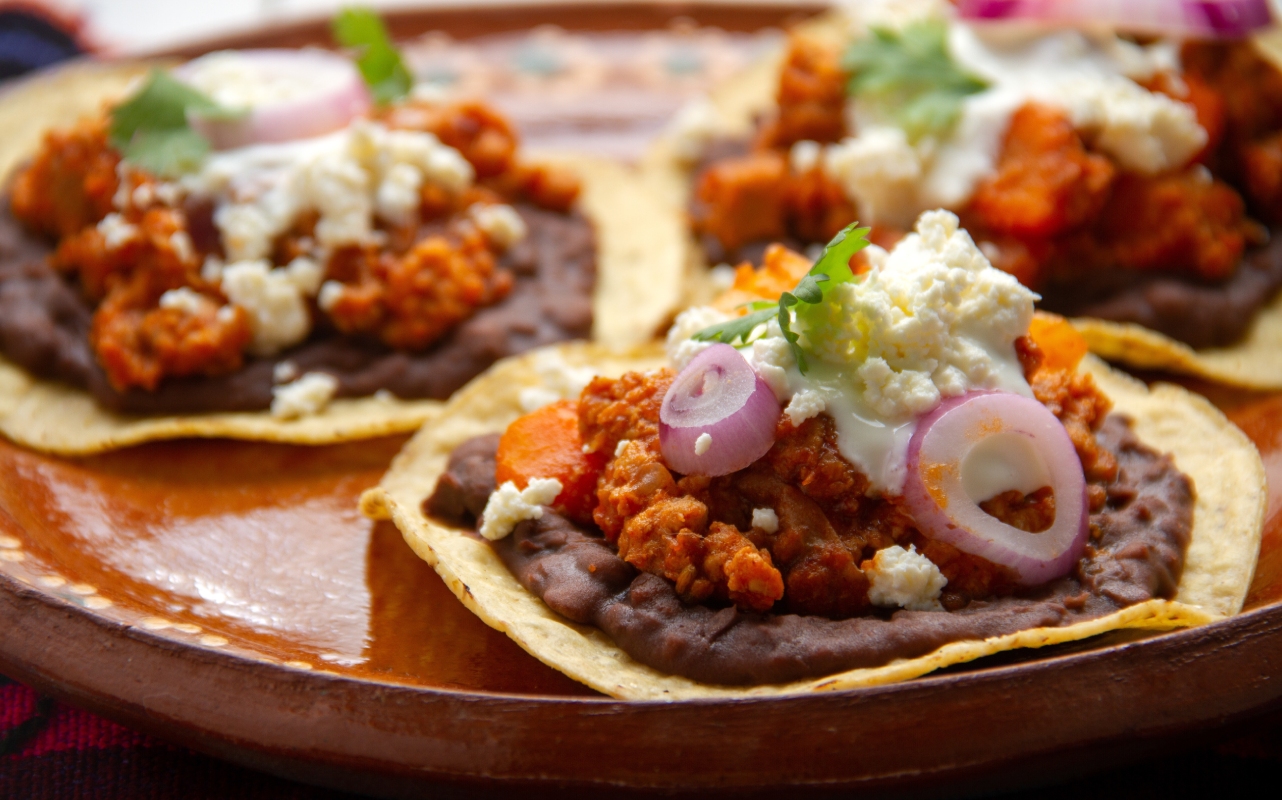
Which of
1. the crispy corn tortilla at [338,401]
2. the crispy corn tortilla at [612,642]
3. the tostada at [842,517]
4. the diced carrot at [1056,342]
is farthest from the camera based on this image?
the crispy corn tortilla at [338,401]

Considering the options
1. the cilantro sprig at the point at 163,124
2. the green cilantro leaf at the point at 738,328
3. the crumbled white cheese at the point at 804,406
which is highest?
the cilantro sprig at the point at 163,124

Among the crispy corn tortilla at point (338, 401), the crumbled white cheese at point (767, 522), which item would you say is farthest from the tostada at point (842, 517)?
the crispy corn tortilla at point (338, 401)

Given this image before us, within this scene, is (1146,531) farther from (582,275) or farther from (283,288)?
(283,288)

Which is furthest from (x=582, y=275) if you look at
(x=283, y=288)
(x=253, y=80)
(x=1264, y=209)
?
(x=1264, y=209)

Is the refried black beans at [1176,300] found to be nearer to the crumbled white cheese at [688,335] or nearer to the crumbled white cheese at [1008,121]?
the crumbled white cheese at [1008,121]

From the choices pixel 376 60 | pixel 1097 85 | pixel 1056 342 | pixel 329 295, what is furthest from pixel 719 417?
pixel 376 60

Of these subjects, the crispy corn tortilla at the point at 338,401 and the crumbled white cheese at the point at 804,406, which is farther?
the crispy corn tortilla at the point at 338,401

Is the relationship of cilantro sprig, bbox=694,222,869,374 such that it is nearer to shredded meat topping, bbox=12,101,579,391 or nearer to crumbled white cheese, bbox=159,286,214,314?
shredded meat topping, bbox=12,101,579,391
